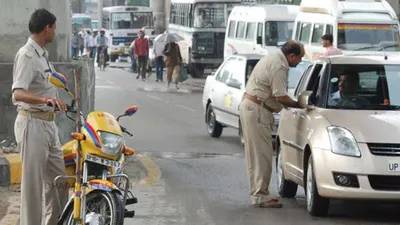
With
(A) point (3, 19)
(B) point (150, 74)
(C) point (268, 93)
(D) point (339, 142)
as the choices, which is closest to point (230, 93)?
(A) point (3, 19)

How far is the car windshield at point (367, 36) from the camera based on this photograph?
22531 millimetres

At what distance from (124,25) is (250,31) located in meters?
24.1

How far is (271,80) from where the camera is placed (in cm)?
1074

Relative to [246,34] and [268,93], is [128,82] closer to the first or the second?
[246,34]

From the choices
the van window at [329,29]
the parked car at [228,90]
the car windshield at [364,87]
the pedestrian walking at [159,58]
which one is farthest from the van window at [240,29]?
the car windshield at [364,87]

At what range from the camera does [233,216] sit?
10227 mm

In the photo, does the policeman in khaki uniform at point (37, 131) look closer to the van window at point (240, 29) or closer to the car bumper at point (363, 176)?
the car bumper at point (363, 176)

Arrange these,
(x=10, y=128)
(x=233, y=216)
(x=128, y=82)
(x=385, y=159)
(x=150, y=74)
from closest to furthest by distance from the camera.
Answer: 1. (x=385, y=159)
2. (x=233, y=216)
3. (x=10, y=128)
4. (x=128, y=82)
5. (x=150, y=74)

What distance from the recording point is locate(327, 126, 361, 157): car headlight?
966cm

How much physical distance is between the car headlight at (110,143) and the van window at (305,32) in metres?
17.8

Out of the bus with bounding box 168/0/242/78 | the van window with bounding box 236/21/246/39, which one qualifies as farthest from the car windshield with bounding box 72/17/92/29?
the van window with bounding box 236/21/246/39

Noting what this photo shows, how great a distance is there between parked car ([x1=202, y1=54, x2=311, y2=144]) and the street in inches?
15.6

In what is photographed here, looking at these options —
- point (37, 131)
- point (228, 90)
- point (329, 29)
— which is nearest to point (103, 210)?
point (37, 131)

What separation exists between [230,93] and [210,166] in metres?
3.43
